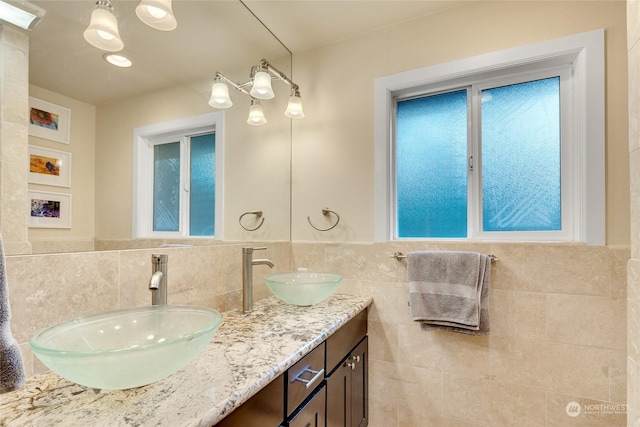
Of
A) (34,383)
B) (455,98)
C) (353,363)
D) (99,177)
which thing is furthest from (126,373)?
(455,98)

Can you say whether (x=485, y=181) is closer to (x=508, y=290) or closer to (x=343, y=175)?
(x=508, y=290)

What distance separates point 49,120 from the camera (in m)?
0.89

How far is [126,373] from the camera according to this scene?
635 mm

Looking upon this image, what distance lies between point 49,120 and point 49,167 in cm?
14

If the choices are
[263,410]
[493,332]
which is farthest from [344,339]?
[493,332]

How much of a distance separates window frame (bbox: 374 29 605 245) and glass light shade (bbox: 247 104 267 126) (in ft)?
2.32

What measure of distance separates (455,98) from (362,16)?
724 millimetres

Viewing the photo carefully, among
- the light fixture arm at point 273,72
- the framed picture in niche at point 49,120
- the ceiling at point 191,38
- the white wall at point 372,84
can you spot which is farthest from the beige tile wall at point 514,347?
the framed picture in niche at point 49,120

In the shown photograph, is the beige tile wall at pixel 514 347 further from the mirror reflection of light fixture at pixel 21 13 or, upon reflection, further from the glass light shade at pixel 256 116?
the mirror reflection of light fixture at pixel 21 13

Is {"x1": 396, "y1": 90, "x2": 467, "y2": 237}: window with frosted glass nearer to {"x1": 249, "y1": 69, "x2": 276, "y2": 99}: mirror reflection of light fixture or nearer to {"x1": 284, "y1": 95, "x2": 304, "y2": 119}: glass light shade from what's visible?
{"x1": 284, "y1": 95, "x2": 304, "y2": 119}: glass light shade

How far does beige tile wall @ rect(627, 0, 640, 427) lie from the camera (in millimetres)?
893

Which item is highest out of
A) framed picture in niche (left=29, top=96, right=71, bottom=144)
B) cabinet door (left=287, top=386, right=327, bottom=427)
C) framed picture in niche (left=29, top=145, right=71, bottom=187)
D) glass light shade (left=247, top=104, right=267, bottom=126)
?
glass light shade (left=247, top=104, right=267, bottom=126)

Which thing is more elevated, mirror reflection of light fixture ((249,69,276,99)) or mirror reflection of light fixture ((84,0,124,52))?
mirror reflection of light fixture ((249,69,276,99))

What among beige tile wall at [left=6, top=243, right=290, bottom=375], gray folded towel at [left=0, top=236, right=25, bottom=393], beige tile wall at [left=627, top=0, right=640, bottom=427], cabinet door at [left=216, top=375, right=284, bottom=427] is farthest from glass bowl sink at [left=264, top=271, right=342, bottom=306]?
beige tile wall at [left=627, top=0, right=640, bottom=427]
